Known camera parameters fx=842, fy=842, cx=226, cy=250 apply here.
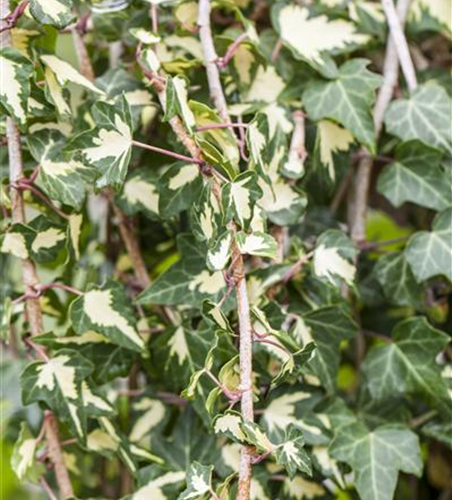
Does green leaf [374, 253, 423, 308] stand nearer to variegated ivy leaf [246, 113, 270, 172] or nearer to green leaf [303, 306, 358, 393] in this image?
green leaf [303, 306, 358, 393]

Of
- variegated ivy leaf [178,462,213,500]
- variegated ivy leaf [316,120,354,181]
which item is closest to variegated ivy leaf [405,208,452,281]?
variegated ivy leaf [316,120,354,181]

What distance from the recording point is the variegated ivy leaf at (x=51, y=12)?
2.02 feet

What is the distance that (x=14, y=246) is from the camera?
728 millimetres

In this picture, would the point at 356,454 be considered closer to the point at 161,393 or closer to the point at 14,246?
the point at 161,393

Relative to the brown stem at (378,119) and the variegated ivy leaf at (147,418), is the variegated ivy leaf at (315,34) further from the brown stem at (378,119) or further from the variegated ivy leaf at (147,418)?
the variegated ivy leaf at (147,418)

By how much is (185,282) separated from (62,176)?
0.15 m

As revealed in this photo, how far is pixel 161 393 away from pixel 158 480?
137mm

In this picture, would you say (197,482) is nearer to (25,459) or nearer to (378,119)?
(25,459)

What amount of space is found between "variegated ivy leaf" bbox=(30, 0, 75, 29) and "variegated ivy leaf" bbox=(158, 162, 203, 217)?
17 cm

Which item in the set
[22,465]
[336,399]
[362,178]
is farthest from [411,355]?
[22,465]

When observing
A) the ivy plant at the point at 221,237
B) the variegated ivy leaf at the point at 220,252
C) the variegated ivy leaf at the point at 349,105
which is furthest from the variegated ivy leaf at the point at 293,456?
the variegated ivy leaf at the point at 349,105

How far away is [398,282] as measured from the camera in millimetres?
868

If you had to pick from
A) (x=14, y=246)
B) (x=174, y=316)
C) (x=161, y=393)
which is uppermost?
(x=14, y=246)

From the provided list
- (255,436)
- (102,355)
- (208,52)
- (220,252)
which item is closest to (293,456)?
(255,436)
